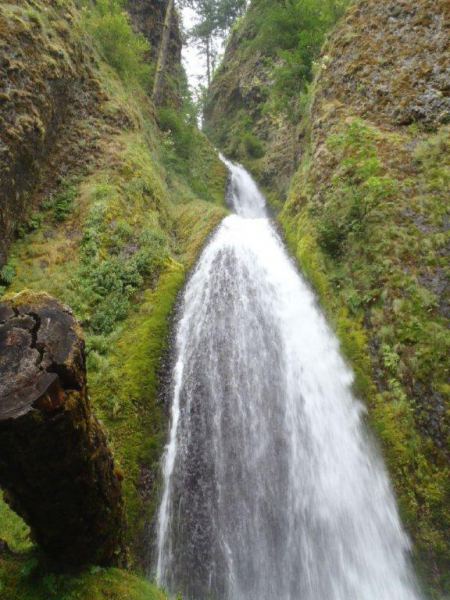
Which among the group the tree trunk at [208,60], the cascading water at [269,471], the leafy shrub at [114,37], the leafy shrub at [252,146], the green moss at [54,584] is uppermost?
the tree trunk at [208,60]

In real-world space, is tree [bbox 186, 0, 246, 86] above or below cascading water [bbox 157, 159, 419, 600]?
above

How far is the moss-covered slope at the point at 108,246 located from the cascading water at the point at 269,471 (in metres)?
0.62

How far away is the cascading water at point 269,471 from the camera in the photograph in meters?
5.80

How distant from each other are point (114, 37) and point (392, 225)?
14.3 meters

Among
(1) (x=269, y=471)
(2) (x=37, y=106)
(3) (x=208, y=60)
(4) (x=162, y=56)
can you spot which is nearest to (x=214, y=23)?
(3) (x=208, y=60)

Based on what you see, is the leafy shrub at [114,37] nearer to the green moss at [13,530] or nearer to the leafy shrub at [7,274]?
the leafy shrub at [7,274]

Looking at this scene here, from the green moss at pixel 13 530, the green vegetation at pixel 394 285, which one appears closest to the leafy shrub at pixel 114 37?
the green vegetation at pixel 394 285

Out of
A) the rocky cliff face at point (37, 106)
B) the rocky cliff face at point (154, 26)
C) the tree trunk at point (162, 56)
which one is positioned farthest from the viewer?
the rocky cliff face at point (154, 26)

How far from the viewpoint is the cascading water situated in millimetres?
Answer: 5801

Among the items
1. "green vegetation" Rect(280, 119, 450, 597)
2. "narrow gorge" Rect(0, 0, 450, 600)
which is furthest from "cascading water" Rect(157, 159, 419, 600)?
"green vegetation" Rect(280, 119, 450, 597)

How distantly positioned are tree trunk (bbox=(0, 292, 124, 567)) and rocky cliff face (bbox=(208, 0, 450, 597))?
5.46 metres

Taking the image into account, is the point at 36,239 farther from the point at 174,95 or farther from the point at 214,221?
the point at 174,95

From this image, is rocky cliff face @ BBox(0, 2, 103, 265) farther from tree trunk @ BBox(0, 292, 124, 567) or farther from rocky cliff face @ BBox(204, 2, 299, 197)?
rocky cliff face @ BBox(204, 2, 299, 197)

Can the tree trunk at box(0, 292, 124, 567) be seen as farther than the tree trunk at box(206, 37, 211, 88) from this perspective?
No
